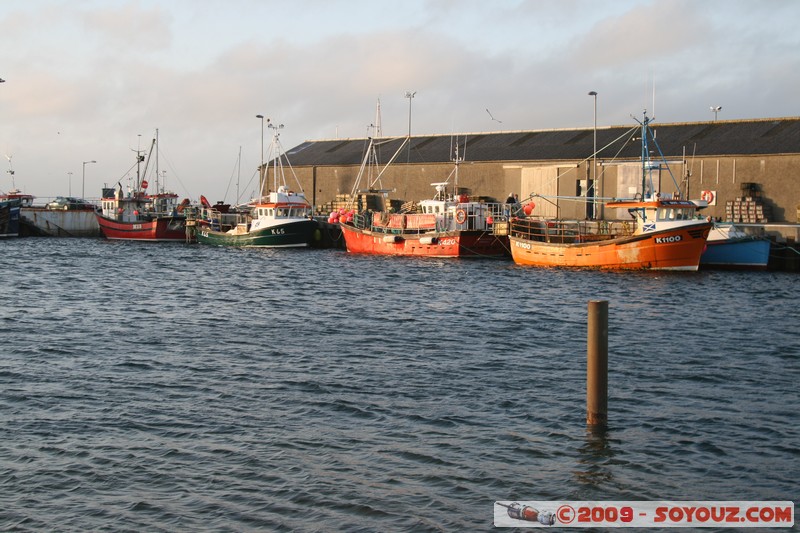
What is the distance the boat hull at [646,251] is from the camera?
1727 inches

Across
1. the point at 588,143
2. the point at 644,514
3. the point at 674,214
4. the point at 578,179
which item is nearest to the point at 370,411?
the point at 644,514

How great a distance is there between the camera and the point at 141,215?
84.9 meters

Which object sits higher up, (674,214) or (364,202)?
(364,202)

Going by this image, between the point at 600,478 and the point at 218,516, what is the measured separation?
4920 mm

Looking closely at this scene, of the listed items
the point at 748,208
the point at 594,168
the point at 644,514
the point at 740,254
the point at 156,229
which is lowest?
the point at 644,514

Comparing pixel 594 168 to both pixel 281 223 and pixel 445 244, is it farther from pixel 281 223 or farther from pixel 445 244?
pixel 281 223

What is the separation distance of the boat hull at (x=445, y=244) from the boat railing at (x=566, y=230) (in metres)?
2.83

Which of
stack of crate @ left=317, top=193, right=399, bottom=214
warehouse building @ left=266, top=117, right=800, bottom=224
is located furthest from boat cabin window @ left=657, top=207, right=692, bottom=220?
stack of crate @ left=317, top=193, right=399, bottom=214

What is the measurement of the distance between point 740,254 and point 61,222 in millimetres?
68912

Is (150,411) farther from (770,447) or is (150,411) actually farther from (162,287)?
(162,287)

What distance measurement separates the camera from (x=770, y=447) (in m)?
13.9

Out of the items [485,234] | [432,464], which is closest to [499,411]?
[432,464]

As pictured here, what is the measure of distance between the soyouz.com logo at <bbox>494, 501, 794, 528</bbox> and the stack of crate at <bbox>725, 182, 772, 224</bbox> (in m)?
47.7

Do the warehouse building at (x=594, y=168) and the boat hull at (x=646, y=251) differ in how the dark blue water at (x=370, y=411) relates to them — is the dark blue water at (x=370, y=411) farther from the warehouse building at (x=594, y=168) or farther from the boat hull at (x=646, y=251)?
the warehouse building at (x=594, y=168)
